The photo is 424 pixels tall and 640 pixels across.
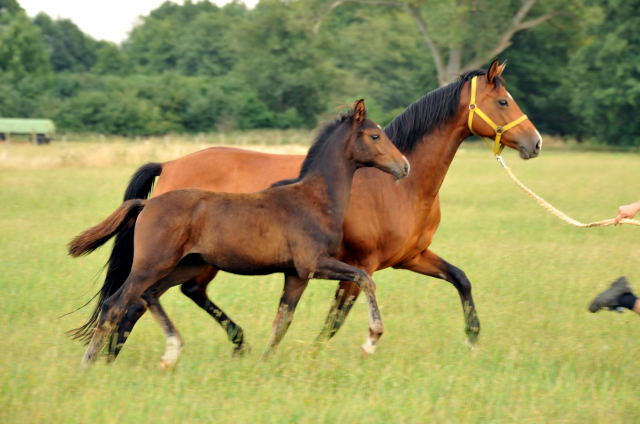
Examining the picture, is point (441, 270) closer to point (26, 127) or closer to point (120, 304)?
point (120, 304)

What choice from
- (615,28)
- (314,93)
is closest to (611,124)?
(615,28)

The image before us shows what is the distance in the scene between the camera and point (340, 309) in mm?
6344

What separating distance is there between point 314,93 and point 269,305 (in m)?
46.0

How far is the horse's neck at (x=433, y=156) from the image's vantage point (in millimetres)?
6582

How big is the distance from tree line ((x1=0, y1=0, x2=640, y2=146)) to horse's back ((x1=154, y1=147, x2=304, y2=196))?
36542mm

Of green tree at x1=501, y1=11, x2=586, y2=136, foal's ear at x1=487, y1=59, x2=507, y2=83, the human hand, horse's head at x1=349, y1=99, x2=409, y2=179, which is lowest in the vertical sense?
green tree at x1=501, y1=11, x2=586, y2=136

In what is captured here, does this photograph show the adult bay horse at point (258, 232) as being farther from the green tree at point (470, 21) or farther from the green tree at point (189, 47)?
the green tree at point (189, 47)

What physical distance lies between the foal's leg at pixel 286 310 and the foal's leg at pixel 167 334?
62 cm

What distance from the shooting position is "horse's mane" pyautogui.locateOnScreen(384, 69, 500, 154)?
6688 millimetres

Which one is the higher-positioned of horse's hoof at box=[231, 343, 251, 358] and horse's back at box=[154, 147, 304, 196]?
horse's back at box=[154, 147, 304, 196]

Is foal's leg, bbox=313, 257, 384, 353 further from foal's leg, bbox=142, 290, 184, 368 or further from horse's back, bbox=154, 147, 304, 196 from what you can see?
horse's back, bbox=154, 147, 304, 196

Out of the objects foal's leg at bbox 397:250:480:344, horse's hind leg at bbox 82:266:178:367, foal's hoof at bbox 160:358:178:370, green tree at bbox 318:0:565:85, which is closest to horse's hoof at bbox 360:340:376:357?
foal's leg at bbox 397:250:480:344

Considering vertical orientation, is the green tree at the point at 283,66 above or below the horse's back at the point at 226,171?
below

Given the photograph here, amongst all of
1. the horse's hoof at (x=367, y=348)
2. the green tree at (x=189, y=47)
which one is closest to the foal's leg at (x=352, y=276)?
the horse's hoof at (x=367, y=348)
